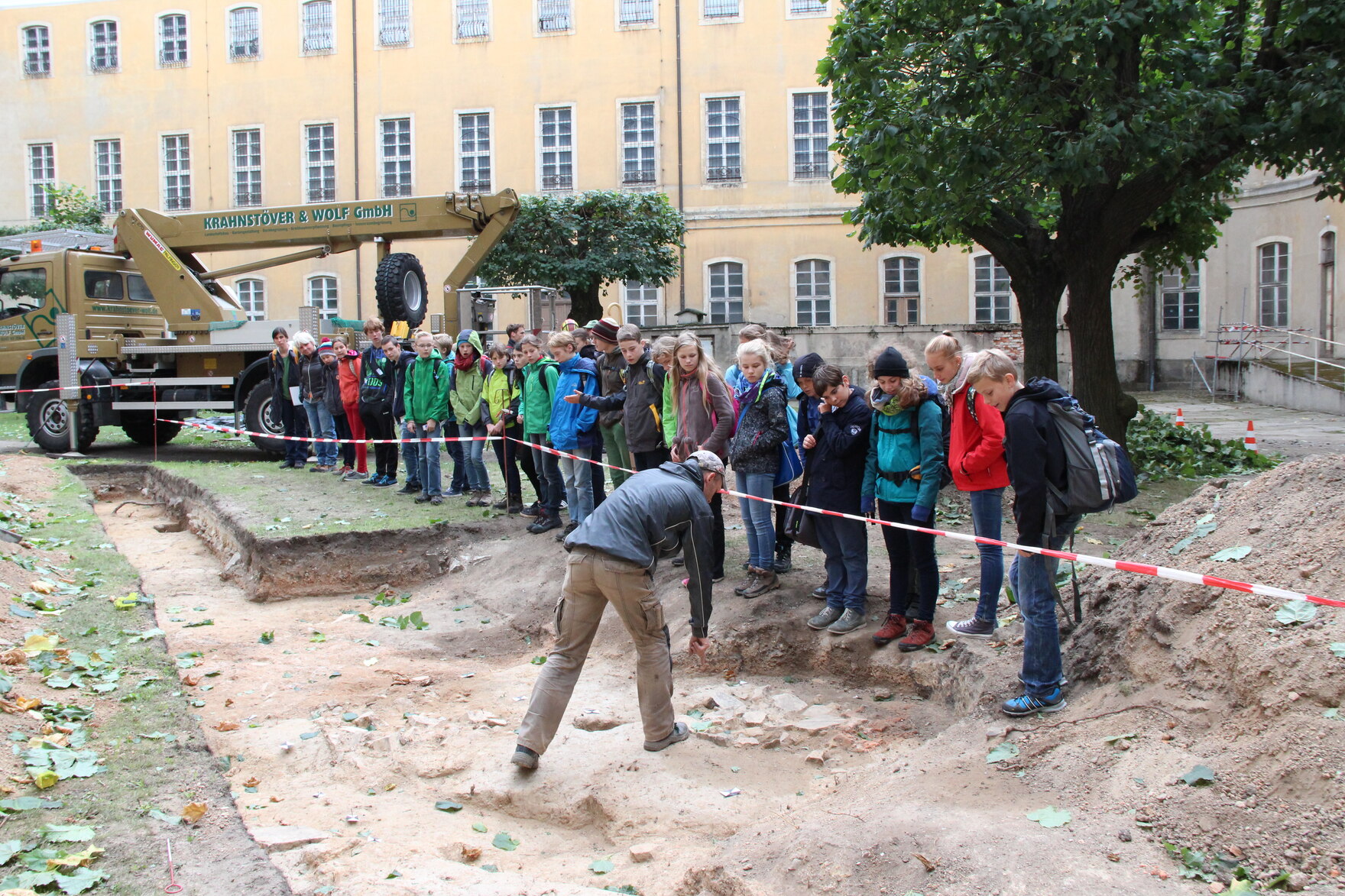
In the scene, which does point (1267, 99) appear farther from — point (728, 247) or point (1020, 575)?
point (728, 247)

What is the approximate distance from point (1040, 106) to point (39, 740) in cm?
960

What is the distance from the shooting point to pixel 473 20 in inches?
1093

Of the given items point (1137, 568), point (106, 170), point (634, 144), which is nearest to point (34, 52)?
point (106, 170)

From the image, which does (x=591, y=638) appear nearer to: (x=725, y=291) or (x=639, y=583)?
(x=639, y=583)

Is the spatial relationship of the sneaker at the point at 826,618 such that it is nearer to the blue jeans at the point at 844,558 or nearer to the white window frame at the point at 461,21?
the blue jeans at the point at 844,558

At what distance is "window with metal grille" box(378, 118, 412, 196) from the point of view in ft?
93.1

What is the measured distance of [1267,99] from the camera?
10.0m

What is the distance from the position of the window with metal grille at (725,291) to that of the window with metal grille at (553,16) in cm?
744

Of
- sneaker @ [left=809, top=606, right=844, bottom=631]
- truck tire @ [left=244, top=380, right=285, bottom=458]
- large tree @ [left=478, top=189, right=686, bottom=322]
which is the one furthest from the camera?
large tree @ [left=478, top=189, right=686, bottom=322]

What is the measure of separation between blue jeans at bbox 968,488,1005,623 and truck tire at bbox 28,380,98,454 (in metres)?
14.4

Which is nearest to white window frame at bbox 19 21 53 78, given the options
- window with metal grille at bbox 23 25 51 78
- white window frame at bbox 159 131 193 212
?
window with metal grille at bbox 23 25 51 78

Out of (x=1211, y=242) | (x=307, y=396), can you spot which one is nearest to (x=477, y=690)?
(x=307, y=396)

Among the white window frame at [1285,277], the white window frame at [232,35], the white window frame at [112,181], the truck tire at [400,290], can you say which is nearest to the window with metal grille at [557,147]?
the white window frame at [232,35]

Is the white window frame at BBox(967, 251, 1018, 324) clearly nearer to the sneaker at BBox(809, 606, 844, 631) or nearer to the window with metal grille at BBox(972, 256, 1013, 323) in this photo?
the window with metal grille at BBox(972, 256, 1013, 323)
